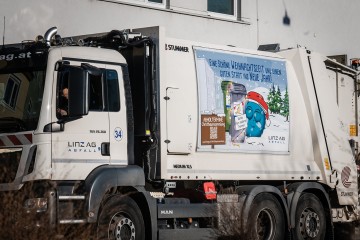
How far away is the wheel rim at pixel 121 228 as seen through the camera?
10.7 metres


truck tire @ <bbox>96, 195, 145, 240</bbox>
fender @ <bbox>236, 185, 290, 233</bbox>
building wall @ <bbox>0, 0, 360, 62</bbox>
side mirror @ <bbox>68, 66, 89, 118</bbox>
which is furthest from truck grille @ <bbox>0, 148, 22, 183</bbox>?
building wall @ <bbox>0, 0, 360, 62</bbox>

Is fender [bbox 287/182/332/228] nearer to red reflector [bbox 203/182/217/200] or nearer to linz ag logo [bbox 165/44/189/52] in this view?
red reflector [bbox 203/182/217/200]

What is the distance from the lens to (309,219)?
1385cm

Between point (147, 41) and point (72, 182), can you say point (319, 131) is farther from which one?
point (72, 182)

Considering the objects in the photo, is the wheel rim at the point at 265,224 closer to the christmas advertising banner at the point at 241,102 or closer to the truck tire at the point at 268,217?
the truck tire at the point at 268,217

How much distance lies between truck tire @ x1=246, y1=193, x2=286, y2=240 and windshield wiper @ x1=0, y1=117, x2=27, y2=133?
14.0 ft

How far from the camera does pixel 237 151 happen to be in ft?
41.4

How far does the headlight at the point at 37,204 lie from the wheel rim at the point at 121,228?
3.64 ft

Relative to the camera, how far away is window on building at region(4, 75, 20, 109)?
10398 mm

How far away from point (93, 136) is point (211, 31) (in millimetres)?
8180

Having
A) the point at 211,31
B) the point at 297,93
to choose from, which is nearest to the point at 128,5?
the point at 211,31

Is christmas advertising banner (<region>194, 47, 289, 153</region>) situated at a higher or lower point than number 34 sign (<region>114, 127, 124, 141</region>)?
higher

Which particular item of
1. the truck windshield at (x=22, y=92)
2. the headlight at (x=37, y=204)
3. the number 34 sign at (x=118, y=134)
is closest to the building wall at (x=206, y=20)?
the truck windshield at (x=22, y=92)

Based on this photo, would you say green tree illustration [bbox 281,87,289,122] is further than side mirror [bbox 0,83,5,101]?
Yes
